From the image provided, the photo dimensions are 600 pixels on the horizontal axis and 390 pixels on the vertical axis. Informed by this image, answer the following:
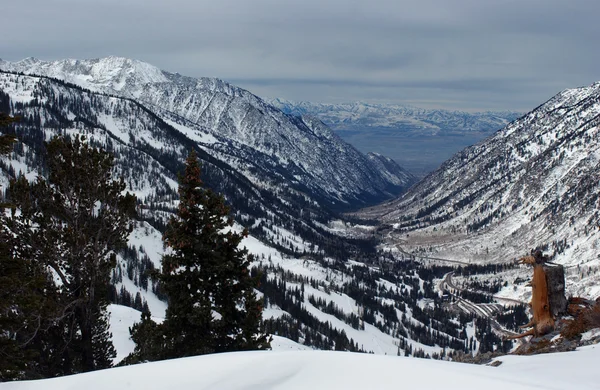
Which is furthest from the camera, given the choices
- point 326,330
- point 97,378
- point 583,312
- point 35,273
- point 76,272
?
point 326,330

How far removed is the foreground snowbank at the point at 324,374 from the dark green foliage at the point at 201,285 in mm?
7568

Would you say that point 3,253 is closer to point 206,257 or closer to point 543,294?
point 206,257

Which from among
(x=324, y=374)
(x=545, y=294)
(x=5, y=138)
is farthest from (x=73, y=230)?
(x=545, y=294)

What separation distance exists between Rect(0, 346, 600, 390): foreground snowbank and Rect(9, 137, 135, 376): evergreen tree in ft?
27.1

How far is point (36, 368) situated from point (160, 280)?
5.76 m

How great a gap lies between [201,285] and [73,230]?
5728 mm

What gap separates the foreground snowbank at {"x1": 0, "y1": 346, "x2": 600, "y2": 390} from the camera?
24.5ft

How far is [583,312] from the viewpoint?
1359 cm

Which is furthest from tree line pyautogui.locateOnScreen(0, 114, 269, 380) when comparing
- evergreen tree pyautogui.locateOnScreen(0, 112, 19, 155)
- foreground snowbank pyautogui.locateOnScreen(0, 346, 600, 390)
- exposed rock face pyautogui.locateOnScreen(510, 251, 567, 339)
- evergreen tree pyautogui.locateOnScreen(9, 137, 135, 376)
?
exposed rock face pyautogui.locateOnScreen(510, 251, 567, 339)

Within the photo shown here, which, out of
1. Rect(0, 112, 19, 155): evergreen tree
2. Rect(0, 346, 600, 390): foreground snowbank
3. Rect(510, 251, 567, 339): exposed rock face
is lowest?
Rect(0, 346, 600, 390): foreground snowbank

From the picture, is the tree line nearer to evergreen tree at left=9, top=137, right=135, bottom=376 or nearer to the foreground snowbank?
evergreen tree at left=9, top=137, right=135, bottom=376

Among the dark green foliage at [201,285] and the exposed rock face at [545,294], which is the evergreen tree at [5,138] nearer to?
the dark green foliage at [201,285]

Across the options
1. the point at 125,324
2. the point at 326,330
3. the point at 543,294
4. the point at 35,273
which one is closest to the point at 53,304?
the point at 35,273

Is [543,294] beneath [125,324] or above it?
above
